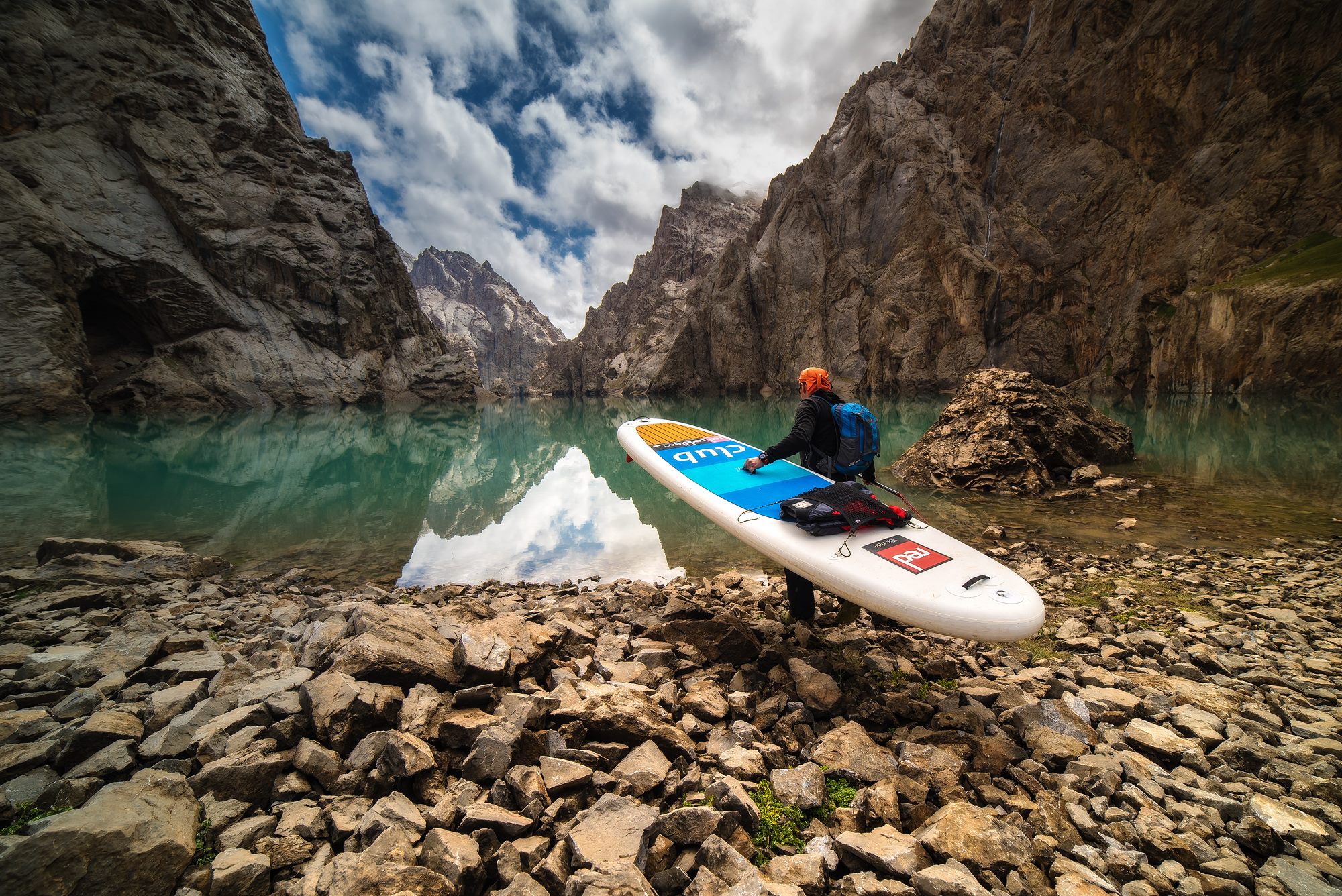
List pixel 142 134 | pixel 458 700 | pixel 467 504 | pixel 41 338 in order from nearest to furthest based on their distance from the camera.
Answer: pixel 458 700 → pixel 467 504 → pixel 41 338 → pixel 142 134

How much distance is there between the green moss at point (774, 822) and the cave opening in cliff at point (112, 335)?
5698 centimetres

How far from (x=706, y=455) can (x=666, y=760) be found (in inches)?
199

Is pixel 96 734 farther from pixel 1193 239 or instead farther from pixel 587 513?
pixel 1193 239

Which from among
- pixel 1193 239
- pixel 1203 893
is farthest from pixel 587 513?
pixel 1193 239

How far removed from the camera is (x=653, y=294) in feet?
402

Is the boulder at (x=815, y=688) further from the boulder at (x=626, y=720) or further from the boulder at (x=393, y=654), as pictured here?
the boulder at (x=393, y=654)

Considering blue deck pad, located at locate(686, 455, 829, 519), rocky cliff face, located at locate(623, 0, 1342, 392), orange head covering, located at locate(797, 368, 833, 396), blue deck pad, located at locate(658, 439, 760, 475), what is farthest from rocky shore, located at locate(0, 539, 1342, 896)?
rocky cliff face, located at locate(623, 0, 1342, 392)

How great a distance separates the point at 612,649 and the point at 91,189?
196 ft

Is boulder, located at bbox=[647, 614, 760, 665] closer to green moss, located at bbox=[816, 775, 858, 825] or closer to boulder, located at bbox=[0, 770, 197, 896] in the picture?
green moss, located at bbox=[816, 775, 858, 825]

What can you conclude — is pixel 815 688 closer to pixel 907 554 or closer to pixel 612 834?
pixel 907 554

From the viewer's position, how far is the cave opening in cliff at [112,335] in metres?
38.8

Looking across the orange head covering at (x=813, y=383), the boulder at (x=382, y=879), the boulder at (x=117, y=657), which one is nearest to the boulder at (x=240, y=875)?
the boulder at (x=382, y=879)

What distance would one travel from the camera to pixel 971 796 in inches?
110

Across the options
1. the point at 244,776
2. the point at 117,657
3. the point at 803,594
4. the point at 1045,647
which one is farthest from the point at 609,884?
the point at 1045,647
